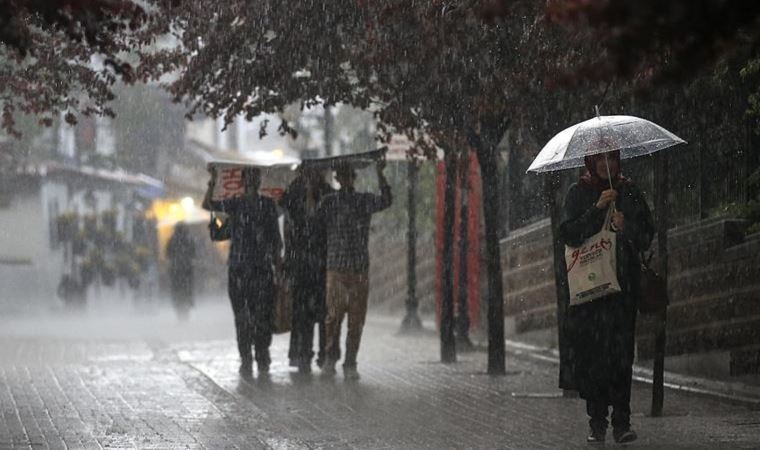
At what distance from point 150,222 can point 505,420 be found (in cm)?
3176

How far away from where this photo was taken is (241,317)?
575 inches

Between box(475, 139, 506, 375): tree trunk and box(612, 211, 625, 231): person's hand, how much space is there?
209 inches

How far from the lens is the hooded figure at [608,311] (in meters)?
9.25

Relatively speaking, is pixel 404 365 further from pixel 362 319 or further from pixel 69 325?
pixel 69 325

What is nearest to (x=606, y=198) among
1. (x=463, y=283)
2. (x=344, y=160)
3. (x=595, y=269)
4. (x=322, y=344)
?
(x=595, y=269)

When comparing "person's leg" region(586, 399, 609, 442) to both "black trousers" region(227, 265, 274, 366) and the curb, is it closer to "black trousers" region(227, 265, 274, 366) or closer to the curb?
the curb

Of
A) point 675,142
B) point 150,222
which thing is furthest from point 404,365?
point 150,222

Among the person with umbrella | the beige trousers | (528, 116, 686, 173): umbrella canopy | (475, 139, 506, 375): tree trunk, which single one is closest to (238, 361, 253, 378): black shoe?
the beige trousers

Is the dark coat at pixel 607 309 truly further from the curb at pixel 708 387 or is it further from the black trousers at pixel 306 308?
the black trousers at pixel 306 308

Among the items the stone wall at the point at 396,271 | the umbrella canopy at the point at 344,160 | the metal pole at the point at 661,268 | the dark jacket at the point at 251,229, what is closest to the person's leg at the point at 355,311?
the dark jacket at the point at 251,229

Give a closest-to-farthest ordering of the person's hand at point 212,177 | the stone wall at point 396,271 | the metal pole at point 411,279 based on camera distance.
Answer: the person's hand at point 212,177, the metal pole at point 411,279, the stone wall at point 396,271

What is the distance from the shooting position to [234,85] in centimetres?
1391

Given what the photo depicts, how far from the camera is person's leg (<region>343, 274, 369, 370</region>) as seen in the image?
14078mm

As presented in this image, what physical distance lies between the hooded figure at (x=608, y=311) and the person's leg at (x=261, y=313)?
219 inches
